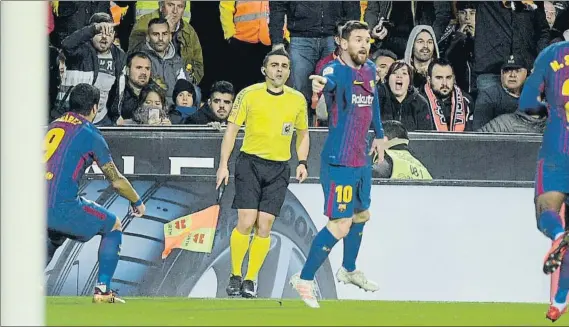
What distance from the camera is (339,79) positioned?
34.9 feet

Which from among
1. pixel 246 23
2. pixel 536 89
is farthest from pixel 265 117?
→ pixel 536 89

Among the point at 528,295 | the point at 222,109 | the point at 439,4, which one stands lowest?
the point at 528,295

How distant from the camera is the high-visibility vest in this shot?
497 inches

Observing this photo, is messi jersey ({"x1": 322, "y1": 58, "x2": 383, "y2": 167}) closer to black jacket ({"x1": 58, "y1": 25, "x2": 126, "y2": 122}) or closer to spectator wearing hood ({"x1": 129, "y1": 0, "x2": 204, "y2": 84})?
spectator wearing hood ({"x1": 129, "y1": 0, "x2": 204, "y2": 84})

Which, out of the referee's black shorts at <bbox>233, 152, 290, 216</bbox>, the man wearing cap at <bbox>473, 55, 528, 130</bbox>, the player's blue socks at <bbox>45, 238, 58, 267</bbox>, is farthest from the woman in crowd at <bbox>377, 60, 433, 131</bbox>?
the player's blue socks at <bbox>45, 238, 58, 267</bbox>

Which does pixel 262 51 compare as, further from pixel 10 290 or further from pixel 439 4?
pixel 10 290

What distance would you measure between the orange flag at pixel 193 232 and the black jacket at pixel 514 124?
2522 mm

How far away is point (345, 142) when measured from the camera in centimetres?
1078

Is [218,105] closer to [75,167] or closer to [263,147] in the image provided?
[263,147]

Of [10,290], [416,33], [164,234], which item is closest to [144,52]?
[164,234]

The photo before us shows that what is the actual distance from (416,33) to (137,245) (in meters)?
3.17

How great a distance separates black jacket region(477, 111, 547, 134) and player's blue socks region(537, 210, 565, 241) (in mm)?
3437

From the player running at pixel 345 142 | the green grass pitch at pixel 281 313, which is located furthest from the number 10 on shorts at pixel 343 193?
the green grass pitch at pixel 281 313

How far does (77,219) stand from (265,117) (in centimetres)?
199
